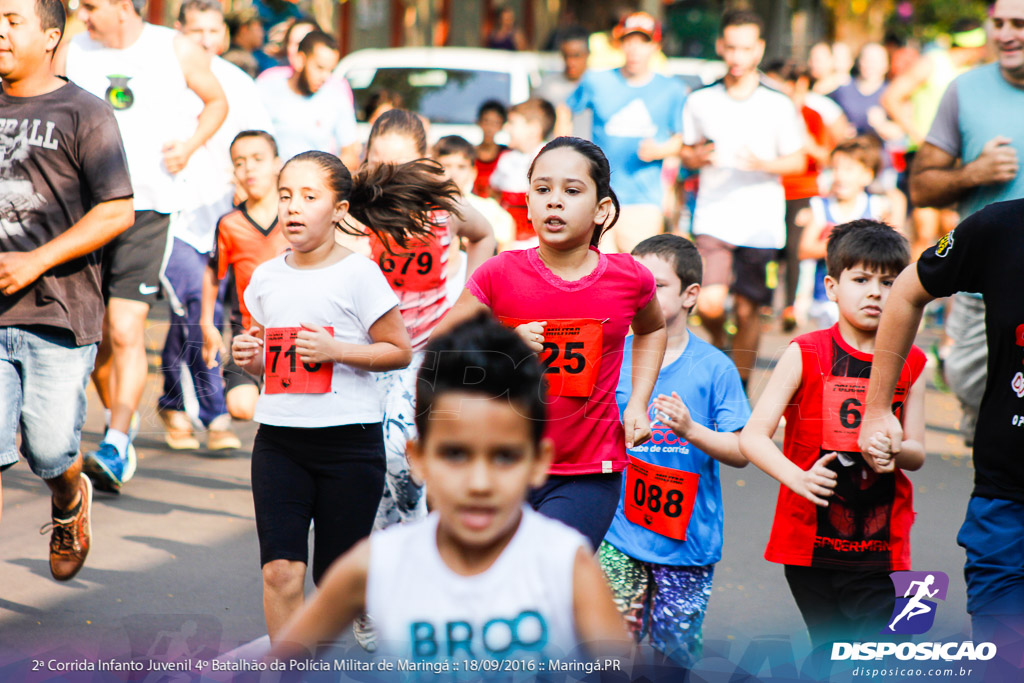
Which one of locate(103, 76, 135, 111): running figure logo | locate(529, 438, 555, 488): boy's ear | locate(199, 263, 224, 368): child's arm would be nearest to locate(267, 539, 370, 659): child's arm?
locate(529, 438, 555, 488): boy's ear

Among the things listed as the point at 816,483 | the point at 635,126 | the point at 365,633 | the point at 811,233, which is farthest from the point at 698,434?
the point at 811,233

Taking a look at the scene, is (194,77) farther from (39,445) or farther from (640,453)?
(640,453)

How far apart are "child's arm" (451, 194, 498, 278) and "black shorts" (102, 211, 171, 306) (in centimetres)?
210

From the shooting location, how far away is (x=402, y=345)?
152 inches

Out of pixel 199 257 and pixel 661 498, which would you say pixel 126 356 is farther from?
pixel 661 498

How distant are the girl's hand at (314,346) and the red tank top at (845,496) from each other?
4.55 feet

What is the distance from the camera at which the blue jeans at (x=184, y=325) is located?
6.73 metres

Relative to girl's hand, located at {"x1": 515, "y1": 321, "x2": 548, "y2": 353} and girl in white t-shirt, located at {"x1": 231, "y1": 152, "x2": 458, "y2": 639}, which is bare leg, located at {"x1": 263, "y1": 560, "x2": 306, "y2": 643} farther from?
girl's hand, located at {"x1": 515, "y1": 321, "x2": 548, "y2": 353}

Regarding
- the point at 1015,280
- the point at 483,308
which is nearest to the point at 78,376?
the point at 483,308

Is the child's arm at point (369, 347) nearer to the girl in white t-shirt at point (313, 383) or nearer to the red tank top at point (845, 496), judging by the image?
the girl in white t-shirt at point (313, 383)

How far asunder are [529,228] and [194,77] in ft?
7.37

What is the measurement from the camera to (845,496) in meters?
3.57

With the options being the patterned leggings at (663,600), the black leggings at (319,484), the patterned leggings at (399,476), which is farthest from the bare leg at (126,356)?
the patterned leggings at (663,600)

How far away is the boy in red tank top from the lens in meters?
3.56
